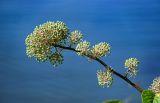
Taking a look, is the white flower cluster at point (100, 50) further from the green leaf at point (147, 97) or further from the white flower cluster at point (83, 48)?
the green leaf at point (147, 97)

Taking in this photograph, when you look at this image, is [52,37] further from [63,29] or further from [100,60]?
[100,60]

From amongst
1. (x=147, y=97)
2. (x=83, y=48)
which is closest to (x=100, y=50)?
(x=83, y=48)

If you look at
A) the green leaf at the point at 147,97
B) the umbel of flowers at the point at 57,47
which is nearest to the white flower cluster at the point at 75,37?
the umbel of flowers at the point at 57,47

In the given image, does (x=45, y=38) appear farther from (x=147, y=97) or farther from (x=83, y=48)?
(x=147, y=97)

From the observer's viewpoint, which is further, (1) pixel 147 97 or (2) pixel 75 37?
(2) pixel 75 37

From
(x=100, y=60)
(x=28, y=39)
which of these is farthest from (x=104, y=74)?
(x=28, y=39)

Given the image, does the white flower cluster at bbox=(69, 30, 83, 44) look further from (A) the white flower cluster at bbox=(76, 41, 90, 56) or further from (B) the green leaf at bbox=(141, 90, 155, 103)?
(B) the green leaf at bbox=(141, 90, 155, 103)

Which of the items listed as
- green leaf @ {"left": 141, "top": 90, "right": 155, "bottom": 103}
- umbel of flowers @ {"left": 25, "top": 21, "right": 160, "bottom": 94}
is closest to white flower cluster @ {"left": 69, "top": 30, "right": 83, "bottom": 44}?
umbel of flowers @ {"left": 25, "top": 21, "right": 160, "bottom": 94}
